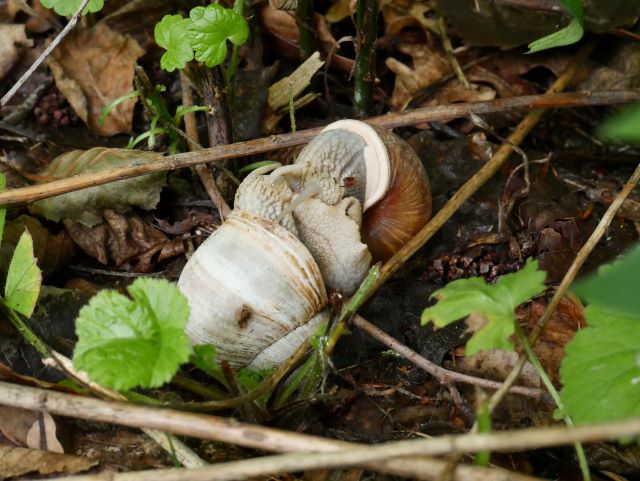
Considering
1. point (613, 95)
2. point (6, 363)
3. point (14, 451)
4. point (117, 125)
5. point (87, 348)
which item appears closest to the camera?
point (87, 348)

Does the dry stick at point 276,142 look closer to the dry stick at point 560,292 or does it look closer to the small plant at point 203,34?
the small plant at point 203,34

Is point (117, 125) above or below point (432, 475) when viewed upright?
above

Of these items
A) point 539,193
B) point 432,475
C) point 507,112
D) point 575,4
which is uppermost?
point 575,4

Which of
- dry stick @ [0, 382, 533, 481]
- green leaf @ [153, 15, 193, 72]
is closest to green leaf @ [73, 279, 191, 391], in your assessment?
dry stick @ [0, 382, 533, 481]

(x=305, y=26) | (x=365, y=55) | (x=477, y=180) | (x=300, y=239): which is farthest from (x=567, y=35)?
(x=300, y=239)

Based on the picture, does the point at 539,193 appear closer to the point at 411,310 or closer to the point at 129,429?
the point at 411,310

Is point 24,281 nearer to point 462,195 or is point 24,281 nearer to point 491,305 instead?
point 491,305

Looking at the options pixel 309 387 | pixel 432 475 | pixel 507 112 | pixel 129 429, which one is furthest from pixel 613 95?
pixel 129 429

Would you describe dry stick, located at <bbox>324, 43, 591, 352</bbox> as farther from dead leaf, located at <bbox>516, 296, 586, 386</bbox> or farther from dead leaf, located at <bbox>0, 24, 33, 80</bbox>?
dead leaf, located at <bbox>0, 24, 33, 80</bbox>
